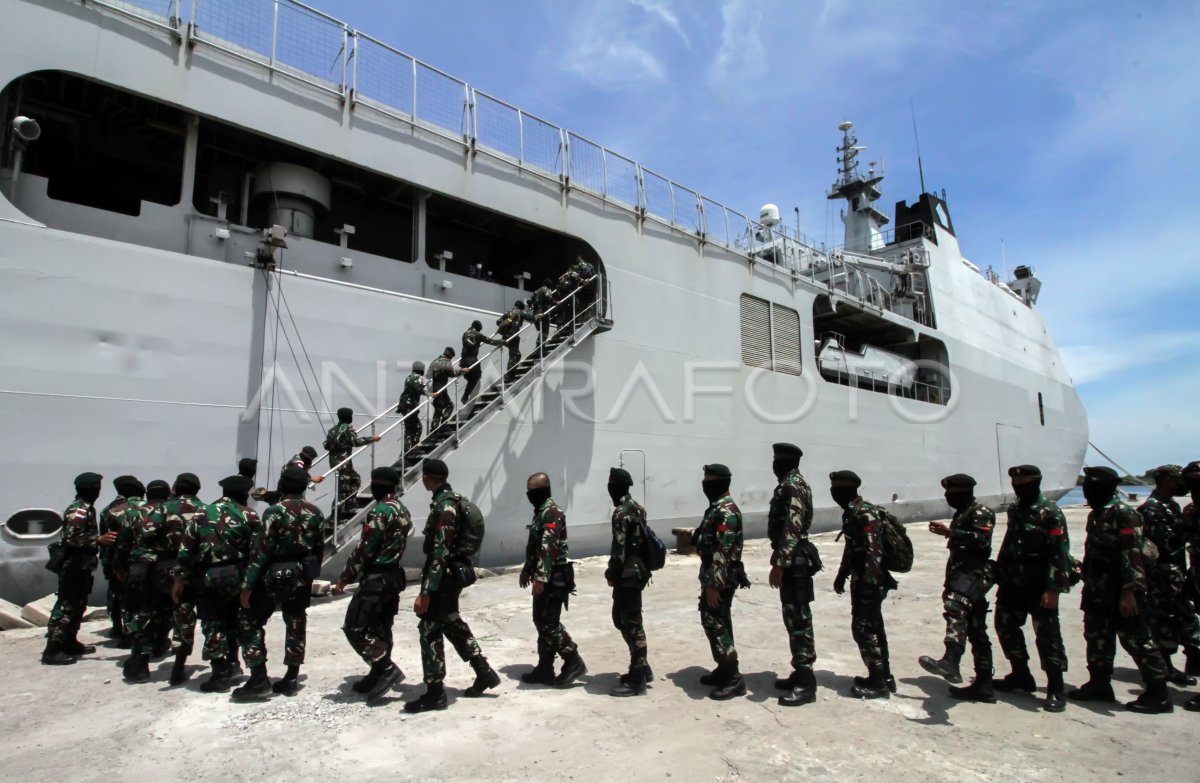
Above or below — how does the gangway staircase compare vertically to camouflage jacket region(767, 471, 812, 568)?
above

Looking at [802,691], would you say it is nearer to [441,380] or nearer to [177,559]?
[177,559]

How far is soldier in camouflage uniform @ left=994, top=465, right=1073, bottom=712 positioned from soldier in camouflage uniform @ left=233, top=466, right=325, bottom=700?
433cm

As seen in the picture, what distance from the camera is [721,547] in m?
4.21

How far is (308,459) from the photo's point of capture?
23.0ft

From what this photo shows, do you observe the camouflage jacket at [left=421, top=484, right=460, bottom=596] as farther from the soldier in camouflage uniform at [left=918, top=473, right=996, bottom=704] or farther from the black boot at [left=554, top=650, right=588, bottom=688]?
the soldier in camouflage uniform at [left=918, top=473, right=996, bottom=704]

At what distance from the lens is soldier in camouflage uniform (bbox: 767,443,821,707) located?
407 centimetres

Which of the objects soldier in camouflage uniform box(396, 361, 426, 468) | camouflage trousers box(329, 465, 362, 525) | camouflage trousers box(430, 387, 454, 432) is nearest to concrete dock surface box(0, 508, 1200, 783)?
camouflage trousers box(329, 465, 362, 525)

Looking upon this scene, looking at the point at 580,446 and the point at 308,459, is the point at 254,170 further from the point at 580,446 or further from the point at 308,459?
the point at 580,446

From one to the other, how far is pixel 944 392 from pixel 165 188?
18.5 m

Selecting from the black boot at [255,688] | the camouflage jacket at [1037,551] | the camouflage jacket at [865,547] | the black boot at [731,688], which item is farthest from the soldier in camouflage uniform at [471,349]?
the camouflage jacket at [1037,551]

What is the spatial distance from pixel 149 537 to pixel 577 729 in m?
3.38

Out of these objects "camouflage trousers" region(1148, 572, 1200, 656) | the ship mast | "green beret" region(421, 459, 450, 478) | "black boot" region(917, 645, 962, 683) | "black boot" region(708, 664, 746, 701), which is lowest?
"black boot" region(708, 664, 746, 701)

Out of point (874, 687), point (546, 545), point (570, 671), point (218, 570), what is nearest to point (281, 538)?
point (218, 570)

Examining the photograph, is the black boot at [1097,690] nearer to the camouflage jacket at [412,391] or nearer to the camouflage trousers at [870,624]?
the camouflage trousers at [870,624]
